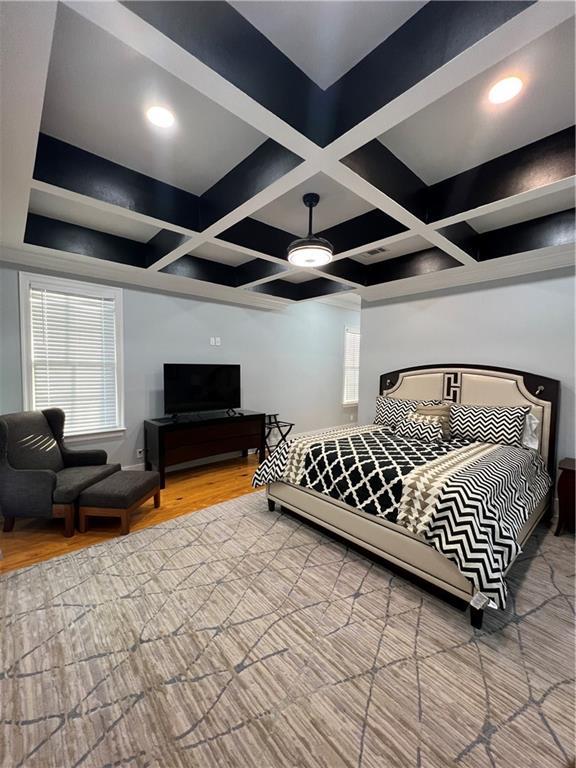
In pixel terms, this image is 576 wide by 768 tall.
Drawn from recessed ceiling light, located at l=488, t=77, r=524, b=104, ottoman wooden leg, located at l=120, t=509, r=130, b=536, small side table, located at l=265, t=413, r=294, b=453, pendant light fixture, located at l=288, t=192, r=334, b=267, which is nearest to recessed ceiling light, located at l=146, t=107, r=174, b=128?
pendant light fixture, located at l=288, t=192, r=334, b=267

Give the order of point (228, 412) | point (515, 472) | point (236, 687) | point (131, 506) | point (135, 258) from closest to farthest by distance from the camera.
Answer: point (236, 687), point (515, 472), point (131, 506), point (135, 258), point (228, 412)

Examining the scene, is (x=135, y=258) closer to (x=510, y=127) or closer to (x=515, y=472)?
(x=510, y=127)

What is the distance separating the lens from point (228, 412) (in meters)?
4.74

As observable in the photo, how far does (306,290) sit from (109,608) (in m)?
4.41

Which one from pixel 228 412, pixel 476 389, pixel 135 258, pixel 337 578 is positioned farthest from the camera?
pixel 228 412

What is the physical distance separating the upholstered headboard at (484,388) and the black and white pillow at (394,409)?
12.9 inches

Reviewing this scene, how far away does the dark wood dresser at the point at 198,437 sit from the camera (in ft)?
12.4

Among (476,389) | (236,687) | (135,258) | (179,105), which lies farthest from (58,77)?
(476,389)

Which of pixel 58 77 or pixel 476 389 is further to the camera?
pixel 476 389

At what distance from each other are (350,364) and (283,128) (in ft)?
18.3

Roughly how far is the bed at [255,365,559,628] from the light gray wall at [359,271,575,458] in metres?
0.14

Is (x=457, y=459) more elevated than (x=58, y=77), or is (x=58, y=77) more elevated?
(x=58, y=77)

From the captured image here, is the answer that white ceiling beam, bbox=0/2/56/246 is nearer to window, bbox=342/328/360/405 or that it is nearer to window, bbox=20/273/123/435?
window, bbox=20/273/123/435

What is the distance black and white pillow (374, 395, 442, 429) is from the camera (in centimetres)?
378
